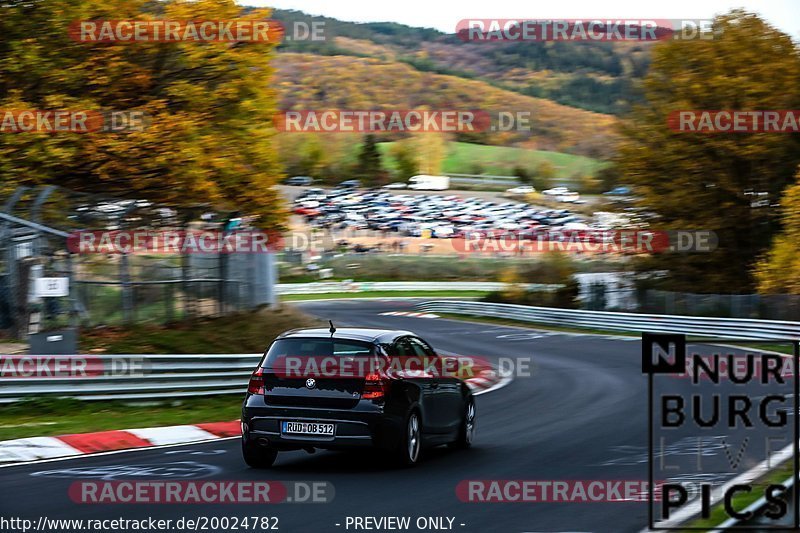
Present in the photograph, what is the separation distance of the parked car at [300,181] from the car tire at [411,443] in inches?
3647

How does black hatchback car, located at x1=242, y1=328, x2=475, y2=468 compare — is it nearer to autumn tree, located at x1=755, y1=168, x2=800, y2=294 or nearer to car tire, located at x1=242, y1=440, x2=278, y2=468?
car tire, located at x1=242, y1=440, x2=278, y2=468

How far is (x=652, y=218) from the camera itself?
136 ft

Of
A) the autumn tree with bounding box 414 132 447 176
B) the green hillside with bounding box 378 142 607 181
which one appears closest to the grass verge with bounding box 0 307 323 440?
the autumn tree with bounding box 414 132 447 176

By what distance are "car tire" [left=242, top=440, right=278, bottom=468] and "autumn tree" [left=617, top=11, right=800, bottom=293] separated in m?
31.6

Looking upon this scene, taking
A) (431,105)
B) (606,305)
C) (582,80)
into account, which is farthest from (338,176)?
(606,305)

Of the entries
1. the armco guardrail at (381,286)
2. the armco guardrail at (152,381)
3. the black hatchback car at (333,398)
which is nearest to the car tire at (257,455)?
the black hatchback car at (333,398)

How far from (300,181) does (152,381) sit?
90.0 meters

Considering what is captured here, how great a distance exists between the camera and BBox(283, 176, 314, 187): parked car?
104875mm

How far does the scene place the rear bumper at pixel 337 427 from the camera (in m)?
10.7

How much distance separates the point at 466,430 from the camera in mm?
13016

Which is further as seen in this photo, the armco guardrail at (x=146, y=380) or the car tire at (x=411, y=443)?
the armco guardrail at (x=146, y=380)

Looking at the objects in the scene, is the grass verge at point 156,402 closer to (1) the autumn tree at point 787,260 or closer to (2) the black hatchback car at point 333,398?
(2) the black hatchback car at point 333,398

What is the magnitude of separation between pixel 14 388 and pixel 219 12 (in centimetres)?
1158

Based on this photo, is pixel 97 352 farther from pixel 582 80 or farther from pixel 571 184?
pixel 582 80
